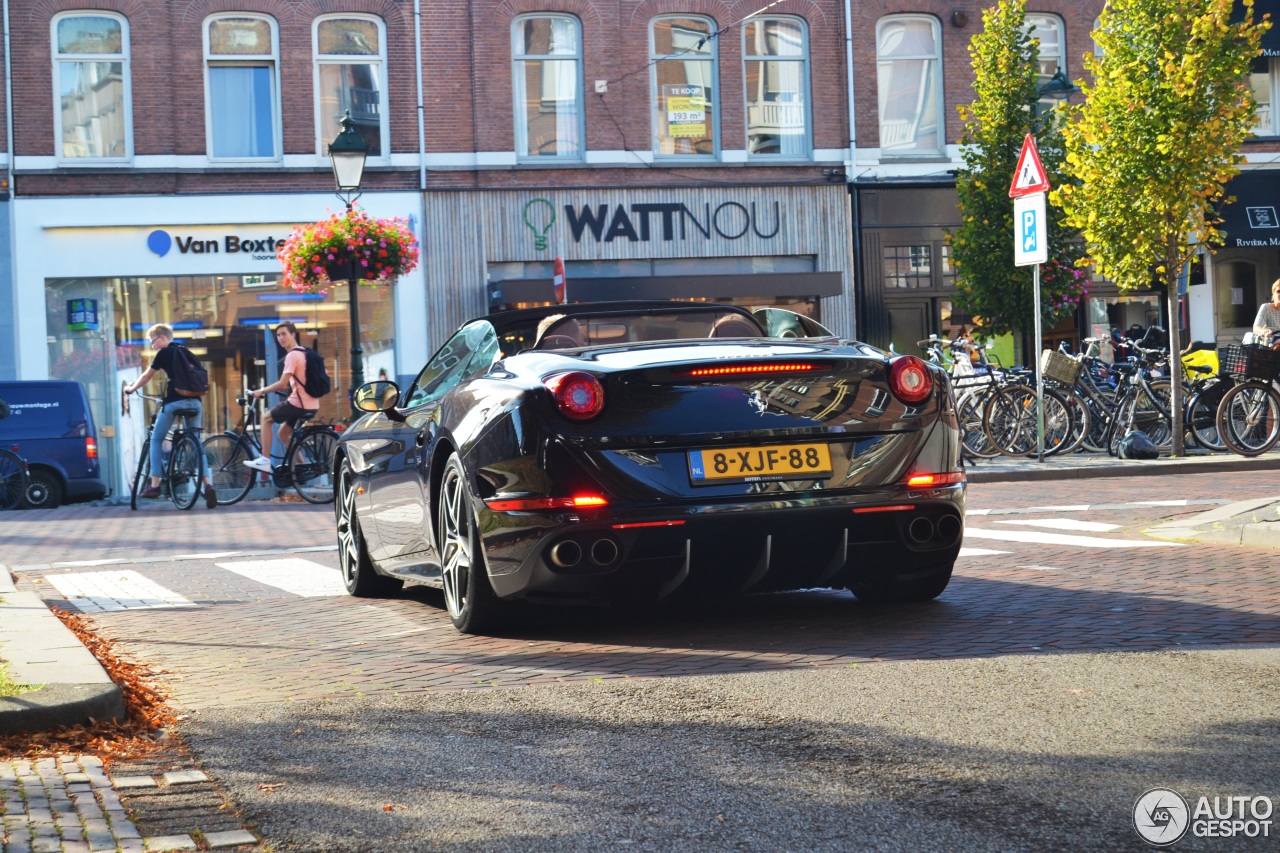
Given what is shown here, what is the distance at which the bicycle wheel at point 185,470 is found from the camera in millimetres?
17453

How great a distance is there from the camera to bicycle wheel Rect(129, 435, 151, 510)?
59.2 ft

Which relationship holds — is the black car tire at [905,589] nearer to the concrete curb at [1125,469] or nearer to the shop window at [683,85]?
the concrete curb at [1125,469]

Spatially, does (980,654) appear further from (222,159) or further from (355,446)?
(222,159)

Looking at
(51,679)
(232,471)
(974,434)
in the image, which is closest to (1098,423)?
(974,434)

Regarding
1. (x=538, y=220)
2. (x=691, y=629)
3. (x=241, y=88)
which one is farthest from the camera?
(x=538, y=220)

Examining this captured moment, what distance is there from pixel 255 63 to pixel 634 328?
20.0 m

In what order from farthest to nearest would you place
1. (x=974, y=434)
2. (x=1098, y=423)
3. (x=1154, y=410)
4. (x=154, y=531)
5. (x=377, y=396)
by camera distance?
(x=1098, y=423) < (x=974, y=434) < (x=1154, y=410) < (x=154, y=531) < (x=377, y=396)

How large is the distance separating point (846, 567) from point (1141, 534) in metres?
4.42

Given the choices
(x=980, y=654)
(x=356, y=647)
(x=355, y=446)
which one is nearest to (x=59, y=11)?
(x=355, y=446)

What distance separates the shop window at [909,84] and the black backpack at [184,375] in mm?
13430

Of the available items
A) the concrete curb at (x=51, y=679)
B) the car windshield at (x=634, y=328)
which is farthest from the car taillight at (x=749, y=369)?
the concrete curb at (x=51, y=679)

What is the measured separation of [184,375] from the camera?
18000 millimetres

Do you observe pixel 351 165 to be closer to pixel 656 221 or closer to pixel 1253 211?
pixel 656 221

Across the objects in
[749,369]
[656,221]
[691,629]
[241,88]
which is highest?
A: [241,88]
